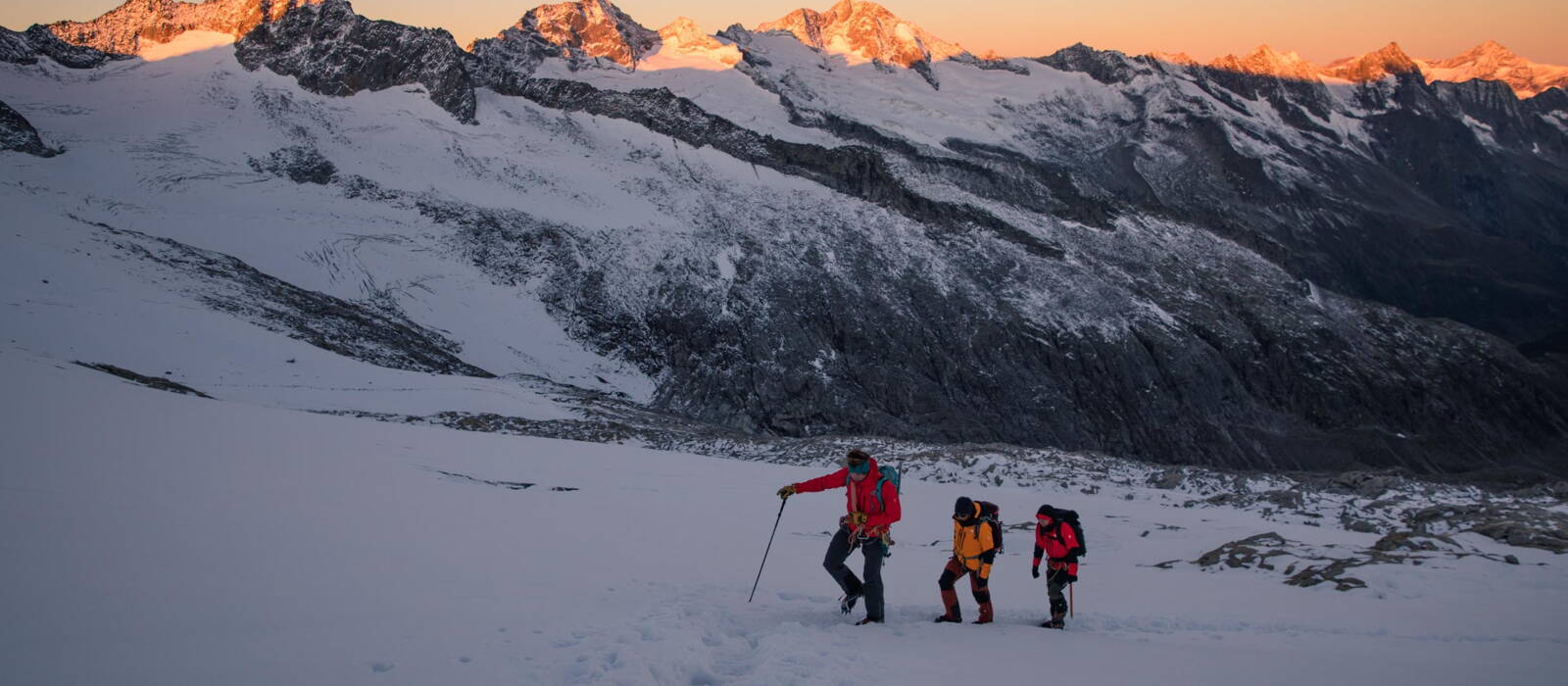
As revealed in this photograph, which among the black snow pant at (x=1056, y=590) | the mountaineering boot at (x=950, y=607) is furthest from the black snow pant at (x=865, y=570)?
the black snow pant at (x=1056, y=590)

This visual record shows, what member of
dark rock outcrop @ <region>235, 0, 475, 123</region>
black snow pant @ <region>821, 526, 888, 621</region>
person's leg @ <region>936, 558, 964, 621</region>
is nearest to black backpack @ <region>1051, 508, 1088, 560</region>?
person's leg @ <region>936, 558, 964, 621</region>

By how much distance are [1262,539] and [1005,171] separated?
8554 cm

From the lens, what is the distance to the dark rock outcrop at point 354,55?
75312 mm

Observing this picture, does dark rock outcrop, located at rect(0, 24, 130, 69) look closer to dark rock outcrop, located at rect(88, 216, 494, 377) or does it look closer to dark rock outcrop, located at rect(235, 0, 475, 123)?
dark rock outcrop, located at rect(235, 0, 475, 123)

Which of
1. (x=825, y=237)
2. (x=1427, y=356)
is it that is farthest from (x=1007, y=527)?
(x=1427, y=356)

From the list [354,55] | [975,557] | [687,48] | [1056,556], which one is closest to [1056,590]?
[1056,556]

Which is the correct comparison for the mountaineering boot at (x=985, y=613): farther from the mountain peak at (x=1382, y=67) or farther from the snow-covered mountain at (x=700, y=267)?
the mountain peak at (x=1382, y=67)

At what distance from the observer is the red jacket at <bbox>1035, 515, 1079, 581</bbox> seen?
10.9m

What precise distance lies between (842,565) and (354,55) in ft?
261

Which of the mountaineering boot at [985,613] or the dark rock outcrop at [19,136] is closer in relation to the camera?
the mountaineering boot at [985,613]

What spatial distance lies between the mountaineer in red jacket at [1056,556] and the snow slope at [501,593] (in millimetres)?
278

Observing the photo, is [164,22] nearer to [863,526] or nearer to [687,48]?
[687,48]

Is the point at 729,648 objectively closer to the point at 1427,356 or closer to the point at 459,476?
the point at 459,476

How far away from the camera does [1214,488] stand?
82.6 ft
